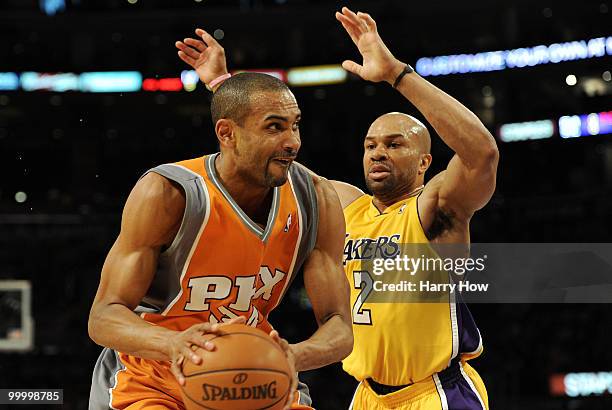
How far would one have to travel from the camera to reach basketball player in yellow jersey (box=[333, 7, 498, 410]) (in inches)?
155

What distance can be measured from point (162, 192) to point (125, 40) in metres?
13.2

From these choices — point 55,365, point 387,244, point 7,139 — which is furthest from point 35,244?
point 387,244

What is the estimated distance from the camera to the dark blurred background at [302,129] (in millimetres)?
11633

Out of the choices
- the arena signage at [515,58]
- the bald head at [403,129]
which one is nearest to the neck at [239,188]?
the bald head at [403,129]

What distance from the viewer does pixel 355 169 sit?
14391 millimetres

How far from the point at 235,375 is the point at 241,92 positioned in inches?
42.5

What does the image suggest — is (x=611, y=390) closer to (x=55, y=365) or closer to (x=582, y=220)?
(x=582, y=220)

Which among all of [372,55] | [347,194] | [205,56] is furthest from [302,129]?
[372,55]

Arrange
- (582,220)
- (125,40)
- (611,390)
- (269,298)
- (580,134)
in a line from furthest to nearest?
(125,40) < (580,134) < (582,220) < (611,390) < (269,298)

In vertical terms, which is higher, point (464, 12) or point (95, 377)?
point (464, 12)

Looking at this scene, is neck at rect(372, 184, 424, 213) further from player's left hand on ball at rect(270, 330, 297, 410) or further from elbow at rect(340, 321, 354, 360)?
player's left hand on ball at rect(270, 330, 297, 410)

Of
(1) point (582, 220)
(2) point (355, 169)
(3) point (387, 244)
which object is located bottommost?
(3) point (387, 244)

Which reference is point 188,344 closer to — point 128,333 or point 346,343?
point 128,333

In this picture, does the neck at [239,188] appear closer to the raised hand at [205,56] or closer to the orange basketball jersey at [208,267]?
the orange basketball jersey at [208,267]
